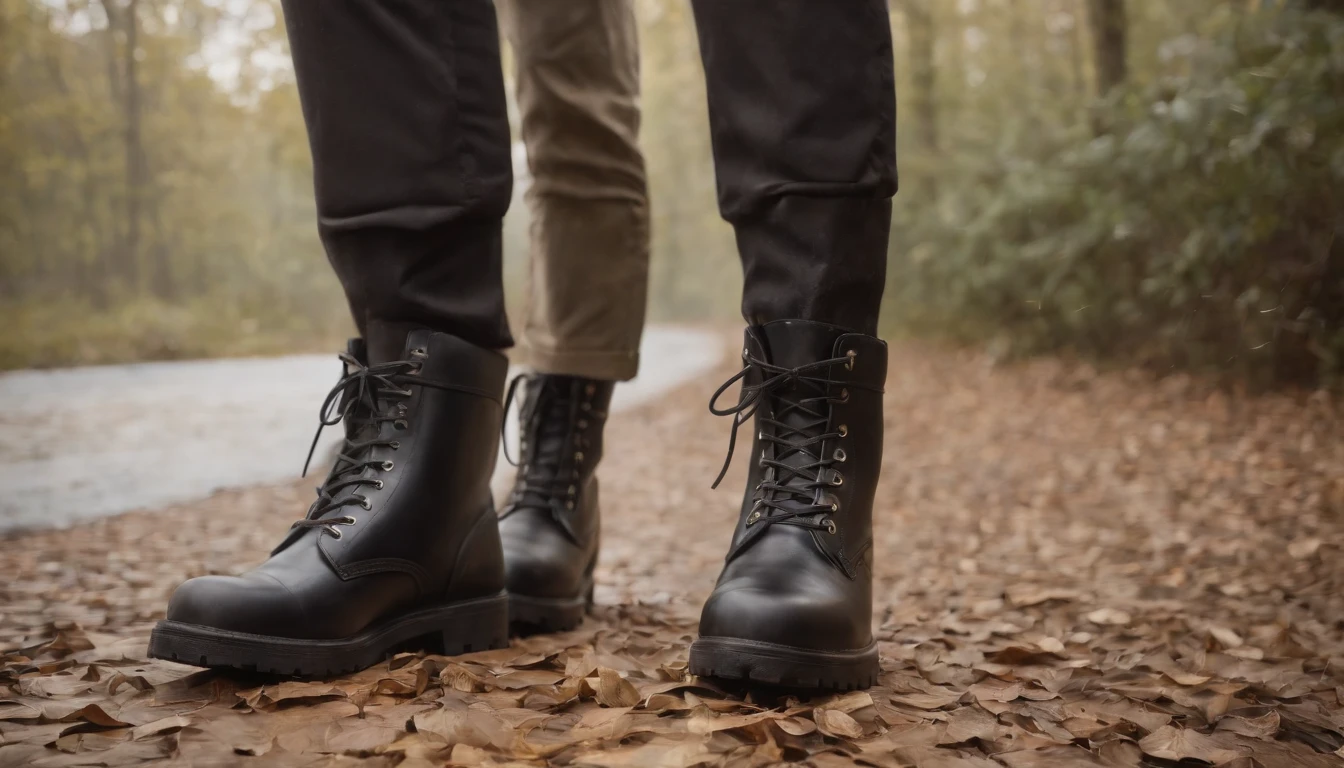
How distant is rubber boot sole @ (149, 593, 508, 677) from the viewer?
3.32ft

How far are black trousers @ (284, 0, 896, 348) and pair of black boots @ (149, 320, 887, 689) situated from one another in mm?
68

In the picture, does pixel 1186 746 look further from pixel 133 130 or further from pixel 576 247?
pixel 133 130

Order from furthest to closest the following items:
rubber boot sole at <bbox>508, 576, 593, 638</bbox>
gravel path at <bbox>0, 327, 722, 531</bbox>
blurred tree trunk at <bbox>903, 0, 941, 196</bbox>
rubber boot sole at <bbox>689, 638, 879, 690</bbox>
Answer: blurred tree trunk at <bbox>903, 0, 941, 196</bbox>
gravel path at <bbox>0, 327, 722, 531</bbox>
rubber boot sole at <bbox>508, 576, 593, 638</bbox>
rubber boot sole at <bbox>689, 638, 879, 690</bbox>

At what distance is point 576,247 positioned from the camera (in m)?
1.68

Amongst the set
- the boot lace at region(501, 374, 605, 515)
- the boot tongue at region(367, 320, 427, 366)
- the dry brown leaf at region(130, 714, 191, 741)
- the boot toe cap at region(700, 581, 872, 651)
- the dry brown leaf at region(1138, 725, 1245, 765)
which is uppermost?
the boot tongue at region(367, 320, 427, 366)

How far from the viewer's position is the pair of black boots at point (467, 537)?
1.03 metres

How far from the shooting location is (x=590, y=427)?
163cm

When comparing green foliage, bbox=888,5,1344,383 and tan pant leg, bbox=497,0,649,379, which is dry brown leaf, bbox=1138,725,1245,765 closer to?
tan pant leg, bbox=497,0,649,379

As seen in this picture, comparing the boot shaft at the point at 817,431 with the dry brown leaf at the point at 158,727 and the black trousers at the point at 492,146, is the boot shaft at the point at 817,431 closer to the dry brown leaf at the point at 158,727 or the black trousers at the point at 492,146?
the black trousers at the point at 492,146

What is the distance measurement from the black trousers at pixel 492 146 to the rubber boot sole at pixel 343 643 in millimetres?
410

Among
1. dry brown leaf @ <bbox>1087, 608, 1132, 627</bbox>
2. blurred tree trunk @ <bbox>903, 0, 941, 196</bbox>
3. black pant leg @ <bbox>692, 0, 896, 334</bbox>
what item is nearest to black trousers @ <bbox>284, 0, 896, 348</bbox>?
black pant leg @ <bbox>692, 0, 896, 334</bbox>

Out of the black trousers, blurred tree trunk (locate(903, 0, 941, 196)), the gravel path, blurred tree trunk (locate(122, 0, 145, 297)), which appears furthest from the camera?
blurred tree trunk (locate(903, 0, 941, 196))

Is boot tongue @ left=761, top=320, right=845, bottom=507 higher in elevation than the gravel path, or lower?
higher

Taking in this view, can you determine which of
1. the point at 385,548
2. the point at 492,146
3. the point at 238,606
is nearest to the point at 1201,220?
the point at 492,146
